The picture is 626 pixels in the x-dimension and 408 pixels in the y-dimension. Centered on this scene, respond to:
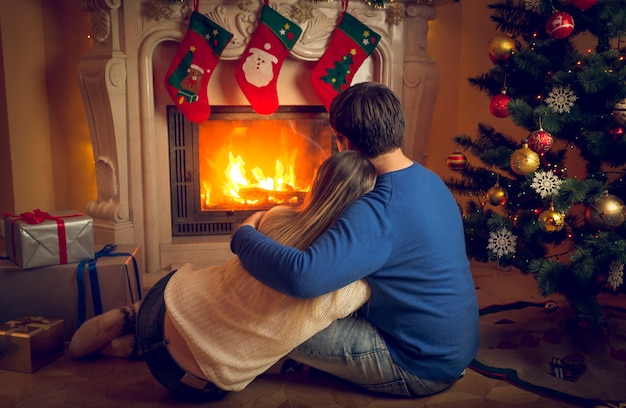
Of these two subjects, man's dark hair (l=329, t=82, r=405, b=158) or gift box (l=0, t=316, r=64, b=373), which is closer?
man's dark hair (l=329, t=82, r=405, b=158)

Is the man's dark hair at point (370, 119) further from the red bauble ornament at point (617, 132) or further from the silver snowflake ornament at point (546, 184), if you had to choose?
the red bauble ornament at point (617, 132)

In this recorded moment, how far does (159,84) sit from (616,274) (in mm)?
2373

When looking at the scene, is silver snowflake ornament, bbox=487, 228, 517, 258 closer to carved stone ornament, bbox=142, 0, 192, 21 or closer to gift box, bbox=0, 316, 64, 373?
gift box, bbox=0, 316, 64, 373

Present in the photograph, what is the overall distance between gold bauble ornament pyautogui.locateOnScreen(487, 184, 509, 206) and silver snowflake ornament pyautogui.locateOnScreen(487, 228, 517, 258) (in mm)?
111

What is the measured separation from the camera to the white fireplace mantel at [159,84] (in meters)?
3.00

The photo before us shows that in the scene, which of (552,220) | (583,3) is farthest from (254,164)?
(583,3)

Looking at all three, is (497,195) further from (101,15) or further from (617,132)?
(101,15)

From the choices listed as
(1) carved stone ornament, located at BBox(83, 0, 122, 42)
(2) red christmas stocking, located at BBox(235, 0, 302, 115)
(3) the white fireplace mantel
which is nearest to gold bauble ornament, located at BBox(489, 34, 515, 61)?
(3) the white fireplace mantel

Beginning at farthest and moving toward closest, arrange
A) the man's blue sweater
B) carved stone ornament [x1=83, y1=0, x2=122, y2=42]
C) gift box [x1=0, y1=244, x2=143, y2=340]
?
carved stone ornament [x1=83, y1=0, x2=122, y2=42]
gift box [x1=0, y1=244, x2=143, y2=340]
the man's blue sweater

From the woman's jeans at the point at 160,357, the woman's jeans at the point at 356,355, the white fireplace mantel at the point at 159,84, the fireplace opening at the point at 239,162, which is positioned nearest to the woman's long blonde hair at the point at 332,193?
the woman's jeans at the point at 356,355

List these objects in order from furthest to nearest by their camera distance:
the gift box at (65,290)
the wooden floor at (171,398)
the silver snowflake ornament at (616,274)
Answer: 1. the gift box at (65,290)
2. the silver snowflake ornament at (616,274)
3. the wooden floor at (171,398)

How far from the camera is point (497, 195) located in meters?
2.24

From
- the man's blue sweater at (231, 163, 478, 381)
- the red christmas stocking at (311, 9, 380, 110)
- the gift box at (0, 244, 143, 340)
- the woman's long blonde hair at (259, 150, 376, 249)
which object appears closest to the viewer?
the man's blue sweater at (231, 163, 478, 381)

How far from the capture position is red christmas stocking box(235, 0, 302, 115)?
9.86ft
